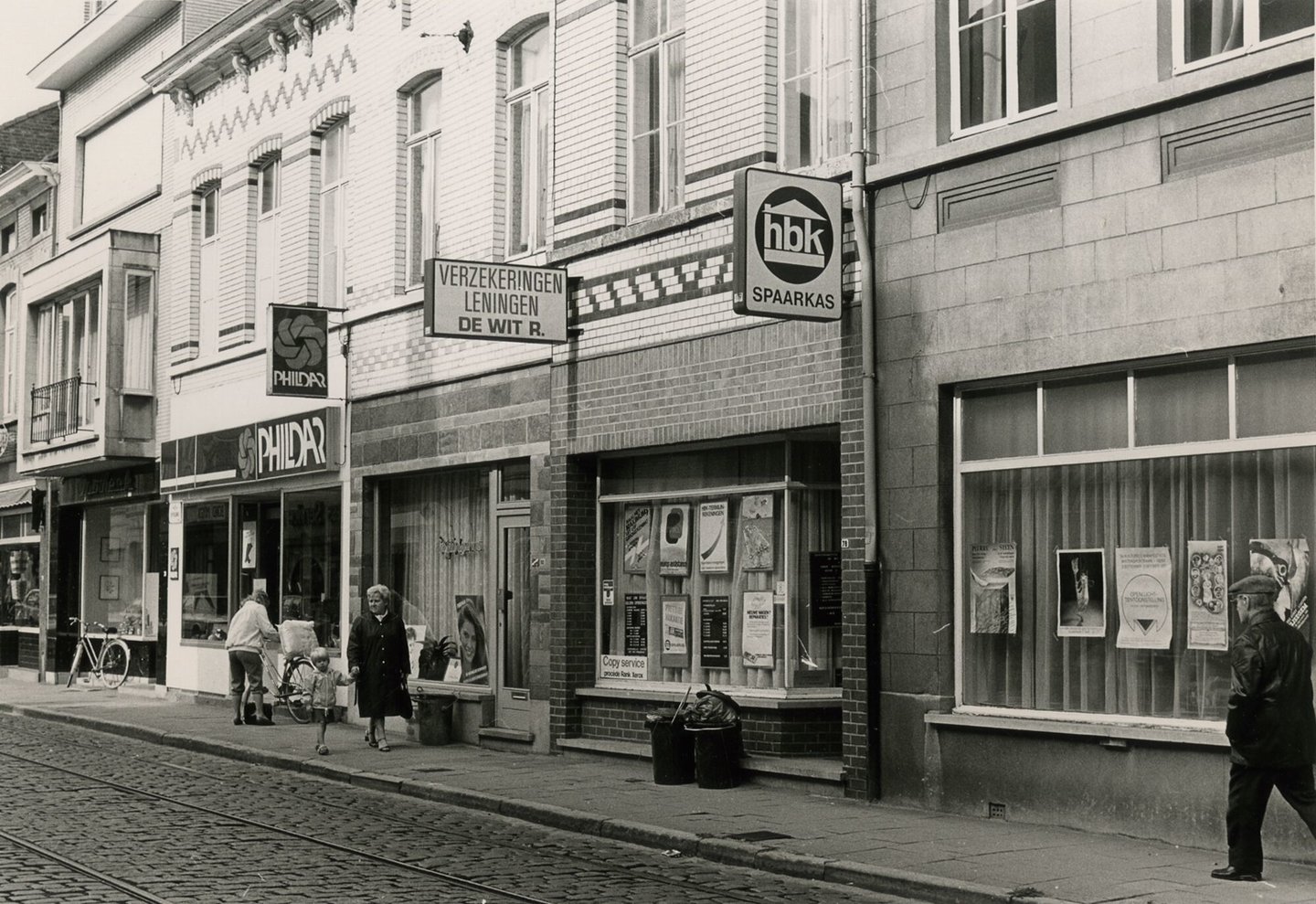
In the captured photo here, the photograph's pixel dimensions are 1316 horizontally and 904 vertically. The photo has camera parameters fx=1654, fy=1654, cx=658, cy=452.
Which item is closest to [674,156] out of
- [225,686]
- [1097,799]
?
[1097,799]

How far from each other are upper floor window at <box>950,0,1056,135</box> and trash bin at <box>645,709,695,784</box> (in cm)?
552

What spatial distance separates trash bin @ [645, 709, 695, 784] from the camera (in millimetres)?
14352

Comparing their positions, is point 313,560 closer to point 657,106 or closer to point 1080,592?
point 657,106

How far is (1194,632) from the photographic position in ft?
36.2

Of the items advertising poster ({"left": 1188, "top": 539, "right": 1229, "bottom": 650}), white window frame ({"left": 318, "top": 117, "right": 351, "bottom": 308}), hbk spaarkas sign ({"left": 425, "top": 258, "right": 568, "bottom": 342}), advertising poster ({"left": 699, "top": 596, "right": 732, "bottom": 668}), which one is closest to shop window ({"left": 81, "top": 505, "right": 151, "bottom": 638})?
white window frame ({"left": 318, "top": 117, "right": 351, "bottom": 308})

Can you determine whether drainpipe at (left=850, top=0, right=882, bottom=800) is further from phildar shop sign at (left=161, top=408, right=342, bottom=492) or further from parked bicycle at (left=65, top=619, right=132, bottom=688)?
parked bicycle at (left=65, top=619, right=132, bottom=688)

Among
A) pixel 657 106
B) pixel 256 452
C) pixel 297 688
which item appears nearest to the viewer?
pixel 657 106

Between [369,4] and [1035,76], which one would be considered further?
[369,4]

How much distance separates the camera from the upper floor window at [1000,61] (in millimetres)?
12195

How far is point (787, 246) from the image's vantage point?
13031 millimetres

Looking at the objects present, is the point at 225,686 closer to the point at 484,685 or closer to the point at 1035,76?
the point at 484,685

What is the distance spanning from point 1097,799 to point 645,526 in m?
6.15

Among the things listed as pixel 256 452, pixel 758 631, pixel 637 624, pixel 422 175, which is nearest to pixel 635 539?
pixel 637 624

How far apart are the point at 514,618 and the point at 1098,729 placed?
324 inches
